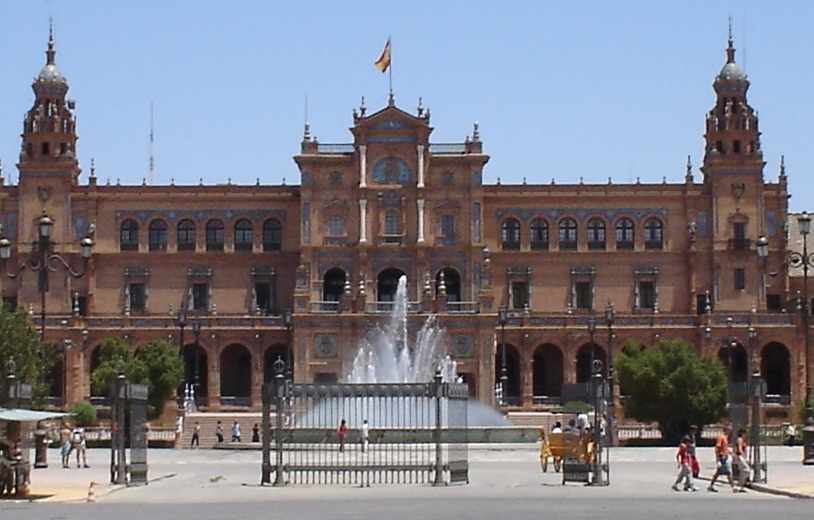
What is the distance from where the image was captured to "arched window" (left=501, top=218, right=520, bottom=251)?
10406 cm

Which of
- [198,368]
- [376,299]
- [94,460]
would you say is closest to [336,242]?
[376,299]

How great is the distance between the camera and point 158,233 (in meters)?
104

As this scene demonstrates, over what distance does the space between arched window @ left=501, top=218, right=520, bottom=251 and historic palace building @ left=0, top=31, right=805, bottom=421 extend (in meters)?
0.12

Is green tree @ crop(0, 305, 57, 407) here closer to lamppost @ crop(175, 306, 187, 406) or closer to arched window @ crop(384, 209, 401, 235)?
lamppost @ crop(175, 306, 187, 406)

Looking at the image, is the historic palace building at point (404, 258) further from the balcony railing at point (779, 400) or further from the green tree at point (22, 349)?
the green tree at point (22, 349)

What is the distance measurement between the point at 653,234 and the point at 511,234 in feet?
28.6

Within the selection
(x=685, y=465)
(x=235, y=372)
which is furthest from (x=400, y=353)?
(x=685, y=465)

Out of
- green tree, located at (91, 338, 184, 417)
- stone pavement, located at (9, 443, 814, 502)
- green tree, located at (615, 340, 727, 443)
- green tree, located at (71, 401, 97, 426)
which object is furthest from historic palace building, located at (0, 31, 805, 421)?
stone pavement, located at (9, 443, 814, 502)

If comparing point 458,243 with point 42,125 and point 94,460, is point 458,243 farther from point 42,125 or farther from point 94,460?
point 94,460

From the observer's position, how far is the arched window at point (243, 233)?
104312 mm

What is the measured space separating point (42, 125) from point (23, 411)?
2590 inches

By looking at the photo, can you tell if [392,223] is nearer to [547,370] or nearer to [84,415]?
[547,370]

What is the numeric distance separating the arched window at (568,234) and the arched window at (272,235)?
17254mm

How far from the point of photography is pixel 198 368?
98.5 metres
